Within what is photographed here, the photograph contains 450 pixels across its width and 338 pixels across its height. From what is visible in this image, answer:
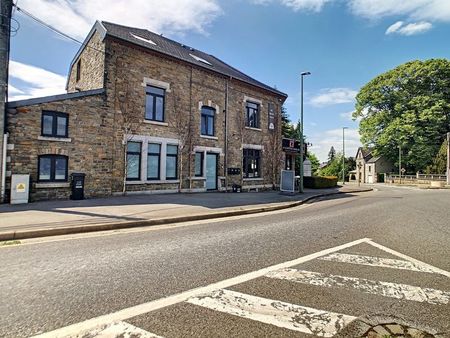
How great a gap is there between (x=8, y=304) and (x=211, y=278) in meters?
2.42

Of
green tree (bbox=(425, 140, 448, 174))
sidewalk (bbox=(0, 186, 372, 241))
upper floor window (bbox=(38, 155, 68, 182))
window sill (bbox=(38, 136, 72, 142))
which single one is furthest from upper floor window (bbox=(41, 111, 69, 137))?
green tree (bbox=(425, 140, 448, 174))

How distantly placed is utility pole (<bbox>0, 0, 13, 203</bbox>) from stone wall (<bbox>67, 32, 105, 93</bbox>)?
3.88 m

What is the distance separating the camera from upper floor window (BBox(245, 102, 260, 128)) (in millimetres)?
22052

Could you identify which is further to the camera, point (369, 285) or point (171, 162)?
point (171, 162)

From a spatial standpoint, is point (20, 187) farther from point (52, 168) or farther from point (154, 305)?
point (154, 305)

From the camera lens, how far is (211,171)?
19.3 m

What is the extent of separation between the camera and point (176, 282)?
3.98m

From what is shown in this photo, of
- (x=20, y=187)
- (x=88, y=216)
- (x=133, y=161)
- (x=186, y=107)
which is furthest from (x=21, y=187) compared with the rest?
(x=186, y=107)

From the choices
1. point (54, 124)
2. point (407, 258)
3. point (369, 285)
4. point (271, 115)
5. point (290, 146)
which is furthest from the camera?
point (290, 146)

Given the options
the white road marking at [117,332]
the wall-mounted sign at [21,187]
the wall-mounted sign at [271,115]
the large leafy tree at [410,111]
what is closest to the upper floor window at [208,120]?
the wall-mounted sign at [271,115]

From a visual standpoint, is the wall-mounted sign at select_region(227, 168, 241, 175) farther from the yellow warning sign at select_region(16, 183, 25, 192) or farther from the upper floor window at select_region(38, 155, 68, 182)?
the yellow warning sign at select_region(16, 183, 25, 192)

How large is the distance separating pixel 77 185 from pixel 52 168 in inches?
48.5

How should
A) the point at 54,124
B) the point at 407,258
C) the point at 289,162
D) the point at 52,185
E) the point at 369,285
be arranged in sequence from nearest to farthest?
the point at 369,285, the point at 407,258, the point at 52,185, the point at 54,124, the point at 289,162

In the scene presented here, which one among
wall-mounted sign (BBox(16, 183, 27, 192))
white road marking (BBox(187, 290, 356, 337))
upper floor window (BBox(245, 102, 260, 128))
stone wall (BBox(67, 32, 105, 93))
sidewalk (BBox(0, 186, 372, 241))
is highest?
stone wall (BBox(67, 32, 105, 93))
